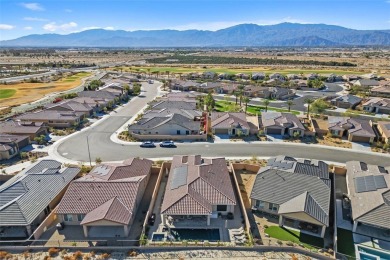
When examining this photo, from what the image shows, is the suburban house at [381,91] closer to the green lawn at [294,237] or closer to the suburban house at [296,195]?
the suburban house at [296,195]

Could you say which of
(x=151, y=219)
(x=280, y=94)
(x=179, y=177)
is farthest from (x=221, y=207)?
(x=280, y=94)

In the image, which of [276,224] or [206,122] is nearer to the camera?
[276,224]

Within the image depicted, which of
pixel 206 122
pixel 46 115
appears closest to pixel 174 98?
pixel 206 122

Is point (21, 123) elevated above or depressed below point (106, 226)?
above

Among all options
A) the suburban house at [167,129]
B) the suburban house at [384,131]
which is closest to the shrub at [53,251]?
the suburban house at [167,129]

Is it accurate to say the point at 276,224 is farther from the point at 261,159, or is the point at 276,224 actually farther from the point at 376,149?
the point at 376,149

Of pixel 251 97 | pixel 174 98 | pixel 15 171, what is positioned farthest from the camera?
pixel 251 97
